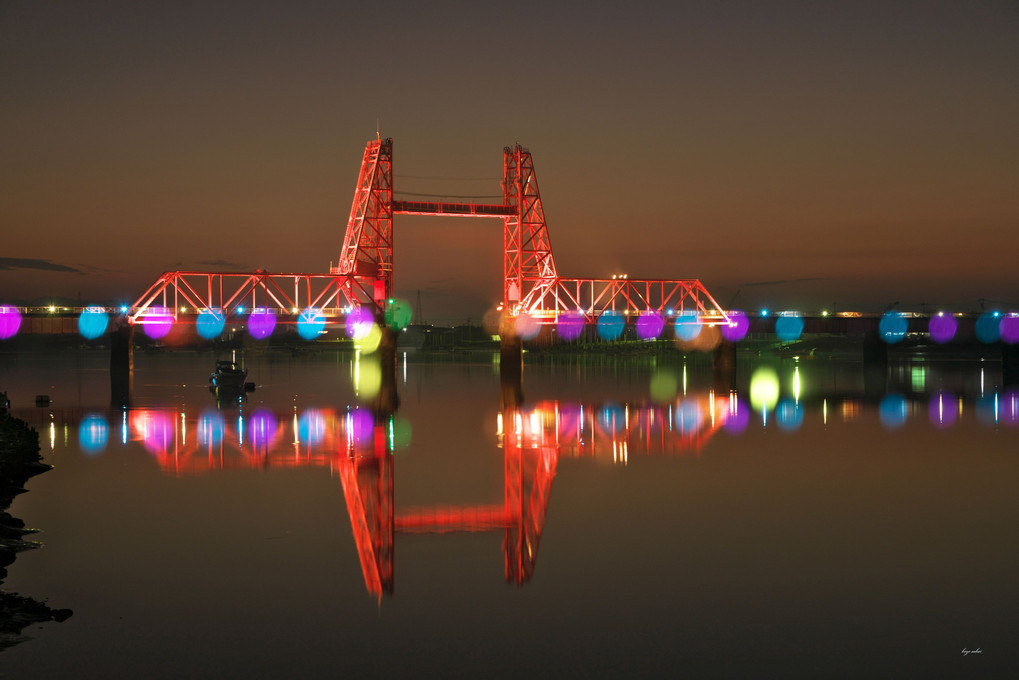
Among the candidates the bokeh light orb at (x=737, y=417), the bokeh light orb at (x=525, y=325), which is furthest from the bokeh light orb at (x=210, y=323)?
the bokeh light orb at (x=737, y=417)

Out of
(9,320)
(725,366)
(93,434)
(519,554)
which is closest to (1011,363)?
(725,366)

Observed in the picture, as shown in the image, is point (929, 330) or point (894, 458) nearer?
point (894, 458)

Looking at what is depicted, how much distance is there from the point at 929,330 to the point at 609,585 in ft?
344

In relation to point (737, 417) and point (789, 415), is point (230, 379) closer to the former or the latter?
point (737, 417)

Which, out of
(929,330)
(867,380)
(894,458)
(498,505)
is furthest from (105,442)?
(929,330)

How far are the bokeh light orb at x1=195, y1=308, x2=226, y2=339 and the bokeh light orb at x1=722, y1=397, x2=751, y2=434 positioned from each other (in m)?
51.4

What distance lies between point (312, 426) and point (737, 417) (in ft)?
79.7

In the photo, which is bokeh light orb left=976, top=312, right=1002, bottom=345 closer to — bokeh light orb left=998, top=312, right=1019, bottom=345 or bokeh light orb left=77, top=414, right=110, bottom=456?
bokeh light orb left=998, top=312, right=1019, bottom=345

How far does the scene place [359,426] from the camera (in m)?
45.9

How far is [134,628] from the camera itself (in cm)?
1384

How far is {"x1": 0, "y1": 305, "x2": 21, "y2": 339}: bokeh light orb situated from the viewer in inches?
3538

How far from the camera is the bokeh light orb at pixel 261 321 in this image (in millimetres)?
89000

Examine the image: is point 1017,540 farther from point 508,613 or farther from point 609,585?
point 508,613

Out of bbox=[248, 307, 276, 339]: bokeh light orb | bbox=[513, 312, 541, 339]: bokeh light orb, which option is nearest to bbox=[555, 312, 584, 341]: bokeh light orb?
bbox=[513, 312, 541, 339]: bokeh light orb
